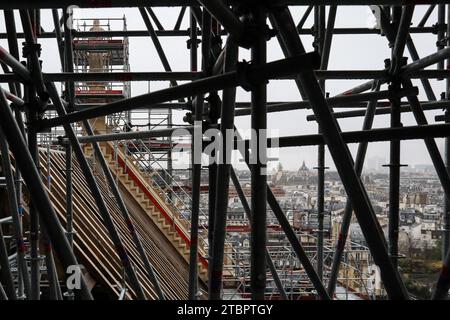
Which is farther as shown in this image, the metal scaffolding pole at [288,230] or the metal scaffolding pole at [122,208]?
the metal scaffolding pole at [122,208]

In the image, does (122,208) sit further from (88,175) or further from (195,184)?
(195,184)

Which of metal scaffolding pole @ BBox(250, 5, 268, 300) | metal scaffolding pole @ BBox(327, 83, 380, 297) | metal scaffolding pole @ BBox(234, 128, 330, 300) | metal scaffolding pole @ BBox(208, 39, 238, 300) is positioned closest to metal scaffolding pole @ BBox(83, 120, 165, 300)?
metal scaffolding pole @ BBox(327, 83, 380, 297)

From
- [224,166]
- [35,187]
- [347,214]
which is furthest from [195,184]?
[347,214]

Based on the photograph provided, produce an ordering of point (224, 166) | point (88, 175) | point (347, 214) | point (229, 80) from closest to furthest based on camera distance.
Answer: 1. point (229, 80)
2. point (224, 166)
3. point (88, 175)
4. point (347, 214)

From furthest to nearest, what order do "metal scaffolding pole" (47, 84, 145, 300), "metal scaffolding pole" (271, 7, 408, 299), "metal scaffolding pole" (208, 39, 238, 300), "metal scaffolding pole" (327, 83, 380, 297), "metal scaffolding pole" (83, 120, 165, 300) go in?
"metal scaffolding pole" (83, 120, 165, 300) < "metal scaffolding pole" (327, 83, 380, 297) < "metal scaffolding pole" (47, 84, 145, 300) < "metal scaffolding pole" (208, 39, 238, 300) < "metal scaffolding pole" (271, 7, 408, 299)

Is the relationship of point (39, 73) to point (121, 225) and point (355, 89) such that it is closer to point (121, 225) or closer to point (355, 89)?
point (355, 89)

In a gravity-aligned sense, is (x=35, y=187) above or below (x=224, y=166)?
below

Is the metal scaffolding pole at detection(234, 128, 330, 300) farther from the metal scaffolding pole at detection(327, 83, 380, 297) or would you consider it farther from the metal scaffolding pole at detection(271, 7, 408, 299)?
the metal scaffolding pole at detection(327, 83, 380, 297)

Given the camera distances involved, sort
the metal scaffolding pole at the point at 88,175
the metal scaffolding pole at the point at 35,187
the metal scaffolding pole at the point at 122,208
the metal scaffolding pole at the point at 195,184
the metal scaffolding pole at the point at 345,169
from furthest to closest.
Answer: the metal scaffolding pole at the point at 122,208 → the metal scaffolding pole at the point at 88,175 → the metal scaffolding pole at the point at 195,184 → the metal scaffolding pole at the point at 35,187 → the metal scaffolding pole at the point at 345,169

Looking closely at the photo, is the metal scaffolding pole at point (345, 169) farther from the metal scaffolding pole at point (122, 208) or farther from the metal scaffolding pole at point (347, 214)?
the metal scaffolding pole at point (122, 208)

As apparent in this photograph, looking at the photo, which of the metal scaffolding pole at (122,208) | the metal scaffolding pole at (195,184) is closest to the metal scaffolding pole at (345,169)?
the metal scaffolding pole at (195,184)

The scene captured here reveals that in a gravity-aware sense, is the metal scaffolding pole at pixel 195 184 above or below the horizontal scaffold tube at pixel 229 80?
below

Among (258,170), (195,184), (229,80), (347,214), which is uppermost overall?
(229,80)

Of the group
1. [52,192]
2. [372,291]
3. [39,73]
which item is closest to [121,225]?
[52,192]
